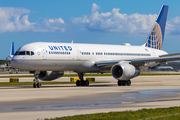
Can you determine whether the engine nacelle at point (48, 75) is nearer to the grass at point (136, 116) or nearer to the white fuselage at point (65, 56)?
the white fuselage at point (65, 56)

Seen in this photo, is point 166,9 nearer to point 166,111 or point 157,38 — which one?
point 157,38

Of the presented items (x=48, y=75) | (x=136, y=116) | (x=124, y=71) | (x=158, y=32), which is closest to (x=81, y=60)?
(x=48, y=75)

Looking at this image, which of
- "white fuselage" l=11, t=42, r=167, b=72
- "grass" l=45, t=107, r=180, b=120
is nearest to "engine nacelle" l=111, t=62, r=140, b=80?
"white fuselage" l=11, t=42, r=167, b=72

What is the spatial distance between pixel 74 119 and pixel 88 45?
25301 mm

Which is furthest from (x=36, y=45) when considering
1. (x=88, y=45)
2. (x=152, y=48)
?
(x=152, y=48)

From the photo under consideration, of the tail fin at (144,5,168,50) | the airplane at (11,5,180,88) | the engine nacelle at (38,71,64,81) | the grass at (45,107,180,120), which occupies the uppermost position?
the tail fin at (144,5,168,50)

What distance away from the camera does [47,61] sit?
31219 millimetres

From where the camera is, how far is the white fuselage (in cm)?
3048

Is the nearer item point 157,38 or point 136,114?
point 136,114

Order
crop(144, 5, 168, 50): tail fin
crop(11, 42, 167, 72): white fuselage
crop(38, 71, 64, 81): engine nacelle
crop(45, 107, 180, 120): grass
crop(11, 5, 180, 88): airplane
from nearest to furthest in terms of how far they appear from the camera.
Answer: crop(45, 107, 180, 120): grass
crop(11, 42, 167, 72): white fuselage
crop(11, 5, 180, 88): airplane
crop(38, 71, 64, 81): engine nacelle
crop(144, 5, 168, 50): tail fin

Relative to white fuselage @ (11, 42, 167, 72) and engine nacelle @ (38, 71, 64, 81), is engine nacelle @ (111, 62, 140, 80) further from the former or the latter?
engine nacelle @ (38, 71, 64, 81)

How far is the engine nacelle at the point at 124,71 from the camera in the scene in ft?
108

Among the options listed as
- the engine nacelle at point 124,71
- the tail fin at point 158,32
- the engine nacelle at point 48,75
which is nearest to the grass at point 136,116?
the engine nacelle at point 124,71

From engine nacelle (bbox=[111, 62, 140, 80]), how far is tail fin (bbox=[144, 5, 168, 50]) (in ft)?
36.5
